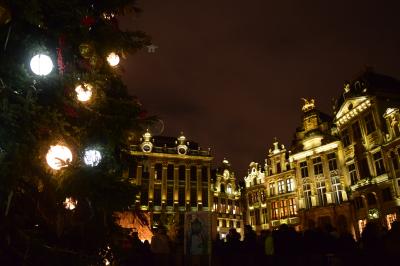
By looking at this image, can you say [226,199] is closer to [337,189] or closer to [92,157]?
[337,189]

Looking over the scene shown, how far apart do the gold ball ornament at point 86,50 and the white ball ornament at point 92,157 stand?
1583 millimetres

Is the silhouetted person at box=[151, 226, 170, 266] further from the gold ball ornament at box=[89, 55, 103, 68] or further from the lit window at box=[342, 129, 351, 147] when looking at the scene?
the lit window at box=[342, 129, 351, 147]

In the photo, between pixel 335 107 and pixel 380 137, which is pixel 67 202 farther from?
pixel 335 107

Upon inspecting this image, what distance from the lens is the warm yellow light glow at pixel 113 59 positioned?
5.91 metres

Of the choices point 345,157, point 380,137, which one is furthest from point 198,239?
point 345,157

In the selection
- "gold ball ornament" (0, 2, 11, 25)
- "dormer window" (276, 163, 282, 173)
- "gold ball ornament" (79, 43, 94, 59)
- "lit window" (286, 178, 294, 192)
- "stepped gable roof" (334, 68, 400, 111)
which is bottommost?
"gold ball ornament" (0, 2, 11, 25)

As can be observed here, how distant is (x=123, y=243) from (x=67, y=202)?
110 cm

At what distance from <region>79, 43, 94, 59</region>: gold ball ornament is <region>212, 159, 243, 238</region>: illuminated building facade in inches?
1895

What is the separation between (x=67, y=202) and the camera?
16.9 feet

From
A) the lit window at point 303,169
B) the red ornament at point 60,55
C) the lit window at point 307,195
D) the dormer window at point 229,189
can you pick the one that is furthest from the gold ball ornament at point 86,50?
the dormer window at point 229,189

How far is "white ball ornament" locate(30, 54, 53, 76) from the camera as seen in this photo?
452 centimetres

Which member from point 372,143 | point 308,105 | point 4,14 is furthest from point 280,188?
point 4,14

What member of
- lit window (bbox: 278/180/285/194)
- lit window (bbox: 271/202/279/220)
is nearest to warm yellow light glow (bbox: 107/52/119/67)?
lit window (bbox: 278/180/285/194)

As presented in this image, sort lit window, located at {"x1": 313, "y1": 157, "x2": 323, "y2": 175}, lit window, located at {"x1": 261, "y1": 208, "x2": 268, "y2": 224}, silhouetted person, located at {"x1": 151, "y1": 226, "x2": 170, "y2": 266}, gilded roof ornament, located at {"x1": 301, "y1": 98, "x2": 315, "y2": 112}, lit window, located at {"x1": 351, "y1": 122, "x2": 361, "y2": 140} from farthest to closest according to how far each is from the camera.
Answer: lit window, located at {"x1": 261, "y1": 208, "x2": 268, "y2": 224} < gilded roof ornament, located at {"x1": 301, "y1": 98, "x2": 315, "y2": 112} < lit window, located at {"x1": 313, "y1": 157, "x2": 323, "y2": 175} < lit window, located at {"x1": 351, "y1": 122, "x2": 361, "y2": 140} < silhouetted person, located at {"x1": 151, "y1": 226, "x2": 170, "y2": 266}
